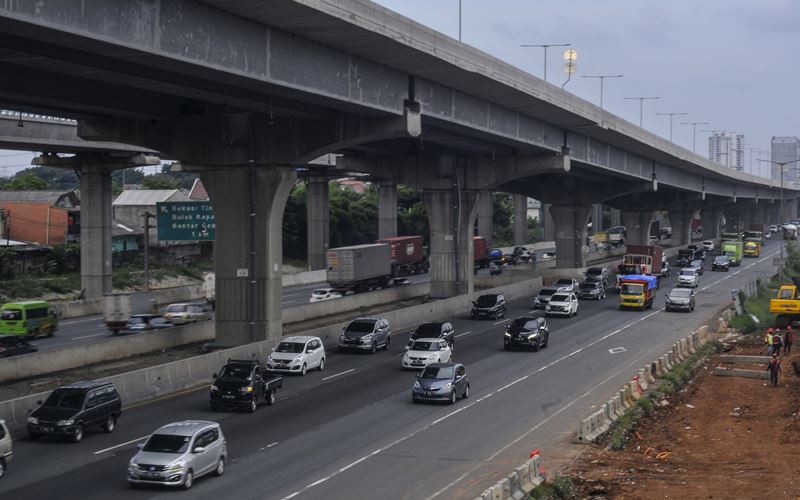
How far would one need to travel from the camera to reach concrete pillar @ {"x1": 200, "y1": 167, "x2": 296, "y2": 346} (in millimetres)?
45531

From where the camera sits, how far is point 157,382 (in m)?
36.6

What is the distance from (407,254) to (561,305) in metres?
40.1

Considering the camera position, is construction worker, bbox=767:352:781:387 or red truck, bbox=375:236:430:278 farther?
red truck, bbox=375:236:430:278

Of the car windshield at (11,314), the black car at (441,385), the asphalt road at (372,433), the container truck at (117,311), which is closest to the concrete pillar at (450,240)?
the asphalt road at (372,433)

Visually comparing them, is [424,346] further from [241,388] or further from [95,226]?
[95,226]

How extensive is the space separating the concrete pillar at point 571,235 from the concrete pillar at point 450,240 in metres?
30.6

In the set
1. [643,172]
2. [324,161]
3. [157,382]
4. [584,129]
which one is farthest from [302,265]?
[157,382]

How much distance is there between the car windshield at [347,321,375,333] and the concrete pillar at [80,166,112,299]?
30.8m

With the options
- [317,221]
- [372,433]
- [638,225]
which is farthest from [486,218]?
[372,433]

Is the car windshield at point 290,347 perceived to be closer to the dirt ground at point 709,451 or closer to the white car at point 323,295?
the dirt ground at point 709,451

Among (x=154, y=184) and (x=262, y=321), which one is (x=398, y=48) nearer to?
(x=262, y=321)

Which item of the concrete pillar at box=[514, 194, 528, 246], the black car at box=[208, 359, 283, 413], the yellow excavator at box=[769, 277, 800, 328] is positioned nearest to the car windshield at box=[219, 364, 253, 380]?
the black car at box=[208, 359, 283, 413]

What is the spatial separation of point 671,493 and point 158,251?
298ft

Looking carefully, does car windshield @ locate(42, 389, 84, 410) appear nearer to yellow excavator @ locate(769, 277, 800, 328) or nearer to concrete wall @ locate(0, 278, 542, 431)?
concrete wall @ locate(0, 278, 542, 431)
